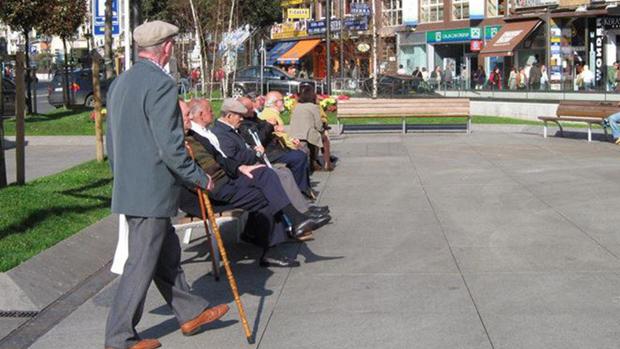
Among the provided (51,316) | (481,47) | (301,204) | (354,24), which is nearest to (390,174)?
(301,204)

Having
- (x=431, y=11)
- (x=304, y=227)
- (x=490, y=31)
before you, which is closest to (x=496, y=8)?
(x=490, y=31)

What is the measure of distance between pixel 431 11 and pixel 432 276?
53.1 metres

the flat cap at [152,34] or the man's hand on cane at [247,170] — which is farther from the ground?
the flat cap at [152,34]

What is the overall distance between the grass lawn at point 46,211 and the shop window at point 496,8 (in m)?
42.6

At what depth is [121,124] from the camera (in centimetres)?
564

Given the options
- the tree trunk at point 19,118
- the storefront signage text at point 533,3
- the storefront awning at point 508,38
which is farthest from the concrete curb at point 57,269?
the storefront signage text at point 533,3

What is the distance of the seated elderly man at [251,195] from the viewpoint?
8016 millimetres

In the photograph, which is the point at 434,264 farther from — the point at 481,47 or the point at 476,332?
the point at 481,47

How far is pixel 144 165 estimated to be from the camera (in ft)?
18.4

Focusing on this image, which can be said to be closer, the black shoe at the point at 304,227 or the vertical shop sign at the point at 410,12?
the black shoe at the point at 304,227

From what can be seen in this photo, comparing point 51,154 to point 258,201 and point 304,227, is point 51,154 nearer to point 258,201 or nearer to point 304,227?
point 304,227

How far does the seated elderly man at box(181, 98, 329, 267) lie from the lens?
316 inches

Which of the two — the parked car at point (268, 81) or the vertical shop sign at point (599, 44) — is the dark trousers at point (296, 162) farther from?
the vertical shop sign at point (599, 44)

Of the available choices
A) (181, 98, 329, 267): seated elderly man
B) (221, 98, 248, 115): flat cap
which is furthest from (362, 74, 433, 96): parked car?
(181, 98, 329, 267): seated elderly man
